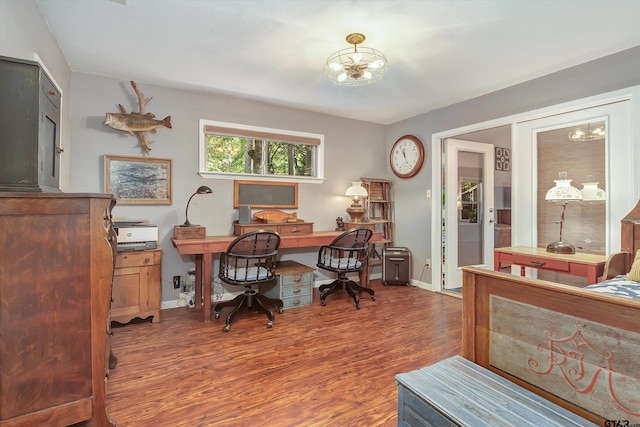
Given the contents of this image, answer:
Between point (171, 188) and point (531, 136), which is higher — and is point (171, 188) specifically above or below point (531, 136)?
below

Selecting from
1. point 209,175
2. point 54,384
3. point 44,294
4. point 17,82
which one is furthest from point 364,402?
point 209,175

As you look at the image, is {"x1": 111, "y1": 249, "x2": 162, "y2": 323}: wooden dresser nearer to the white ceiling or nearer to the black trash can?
the white ceiling

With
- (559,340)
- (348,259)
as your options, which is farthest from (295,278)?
(559,340)

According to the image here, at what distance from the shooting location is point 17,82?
1343 millimetres

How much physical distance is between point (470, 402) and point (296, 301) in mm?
2438

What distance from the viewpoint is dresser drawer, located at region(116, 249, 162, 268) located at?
2814 millimetres

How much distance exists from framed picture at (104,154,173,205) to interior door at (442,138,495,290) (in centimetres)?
343

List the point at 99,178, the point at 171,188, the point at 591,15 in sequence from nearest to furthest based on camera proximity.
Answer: the point at 591,15 < the point at 99,178 < the point at 171,188

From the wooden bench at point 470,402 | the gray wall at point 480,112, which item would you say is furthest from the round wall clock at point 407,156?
the wooden bench at point 470,402

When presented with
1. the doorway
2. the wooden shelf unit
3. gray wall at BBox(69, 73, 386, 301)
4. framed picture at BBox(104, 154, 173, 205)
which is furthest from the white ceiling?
the wooden shelf unit

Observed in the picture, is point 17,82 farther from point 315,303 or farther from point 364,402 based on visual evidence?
point 315,303

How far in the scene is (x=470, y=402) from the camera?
1.18 meters

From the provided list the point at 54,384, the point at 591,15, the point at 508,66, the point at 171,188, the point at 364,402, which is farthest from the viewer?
the point at 171,188

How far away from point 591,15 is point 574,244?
191 cm
